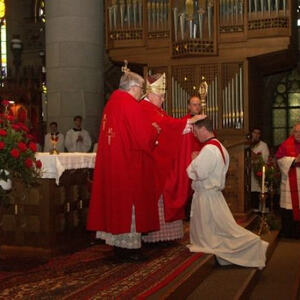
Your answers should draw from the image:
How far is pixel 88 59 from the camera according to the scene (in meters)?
11.2

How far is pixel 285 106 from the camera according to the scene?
15.5 meters

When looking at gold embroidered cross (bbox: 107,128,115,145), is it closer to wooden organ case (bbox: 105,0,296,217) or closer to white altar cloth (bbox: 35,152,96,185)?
white altar cloth (bbox: 35,152,96,185)

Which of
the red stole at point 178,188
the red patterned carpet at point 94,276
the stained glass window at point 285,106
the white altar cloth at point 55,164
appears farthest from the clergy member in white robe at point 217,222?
the stained glass window at point 285,106

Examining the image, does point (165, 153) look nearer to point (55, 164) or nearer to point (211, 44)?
point (55, 164)

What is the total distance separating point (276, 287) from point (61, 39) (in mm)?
6863

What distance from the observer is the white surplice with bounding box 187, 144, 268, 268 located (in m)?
5.89

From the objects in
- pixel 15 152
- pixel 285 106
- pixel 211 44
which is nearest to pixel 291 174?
pixel 211 44

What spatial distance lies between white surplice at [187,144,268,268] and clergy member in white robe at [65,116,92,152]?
4.82 meters

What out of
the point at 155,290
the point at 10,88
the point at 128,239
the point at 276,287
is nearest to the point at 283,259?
the point at 276,287

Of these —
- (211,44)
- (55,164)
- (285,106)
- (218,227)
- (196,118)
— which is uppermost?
(211,44)

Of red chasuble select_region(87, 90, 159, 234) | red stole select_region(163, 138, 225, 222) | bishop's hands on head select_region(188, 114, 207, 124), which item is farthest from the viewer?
red stole select_region(163, 138, 225, 222)

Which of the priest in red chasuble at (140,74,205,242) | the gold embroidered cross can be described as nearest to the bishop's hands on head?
the priest in red chasuble at (140,74,205,242)

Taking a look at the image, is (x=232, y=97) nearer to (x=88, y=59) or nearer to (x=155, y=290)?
(x=88, y=59)

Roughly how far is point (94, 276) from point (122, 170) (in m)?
1.04
